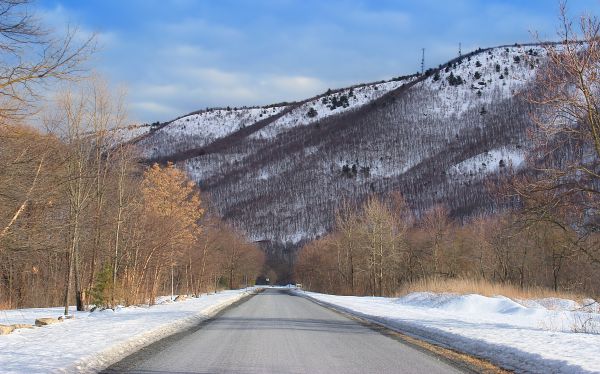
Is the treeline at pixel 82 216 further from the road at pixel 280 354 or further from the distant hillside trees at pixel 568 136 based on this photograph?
the distant hillside trees at pixel 568 136

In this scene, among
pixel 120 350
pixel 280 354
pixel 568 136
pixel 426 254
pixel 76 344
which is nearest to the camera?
pixel 280 354

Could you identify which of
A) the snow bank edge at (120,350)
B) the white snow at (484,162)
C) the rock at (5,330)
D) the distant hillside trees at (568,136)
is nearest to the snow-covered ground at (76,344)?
the snow bank edge at (120,350)

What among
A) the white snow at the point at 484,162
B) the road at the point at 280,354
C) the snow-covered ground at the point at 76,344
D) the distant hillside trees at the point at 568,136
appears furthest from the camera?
the white snow at the point at 484,162

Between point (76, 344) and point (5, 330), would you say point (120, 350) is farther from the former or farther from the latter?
point (5, 330)

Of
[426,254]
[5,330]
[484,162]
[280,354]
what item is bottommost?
[280,354]

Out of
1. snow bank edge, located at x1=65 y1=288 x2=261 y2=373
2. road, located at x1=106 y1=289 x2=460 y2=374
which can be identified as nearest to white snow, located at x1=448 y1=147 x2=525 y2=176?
snow bank edge, located at x1=65 y1=288 x2=261 y2=373

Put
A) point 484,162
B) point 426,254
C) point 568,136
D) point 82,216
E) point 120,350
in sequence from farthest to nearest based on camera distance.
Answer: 1. point 484,162
2. point 426,254
3. point 82,216
4. point 568,136
5. point 120,350

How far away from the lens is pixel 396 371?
9.52 m

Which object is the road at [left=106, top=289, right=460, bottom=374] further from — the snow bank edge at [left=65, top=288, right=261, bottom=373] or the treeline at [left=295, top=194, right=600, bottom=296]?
the treeline at [left=295, top=194, right=600, bottom=296]

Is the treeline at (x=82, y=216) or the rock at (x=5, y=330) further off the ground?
the treeline at (x=82, y=216)

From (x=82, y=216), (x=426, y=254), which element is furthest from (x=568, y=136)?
(x=426, y=254)

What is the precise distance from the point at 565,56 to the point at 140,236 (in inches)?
1075

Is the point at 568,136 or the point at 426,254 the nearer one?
the point at 568,136

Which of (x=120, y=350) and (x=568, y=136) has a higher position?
(x=568, y=136)
